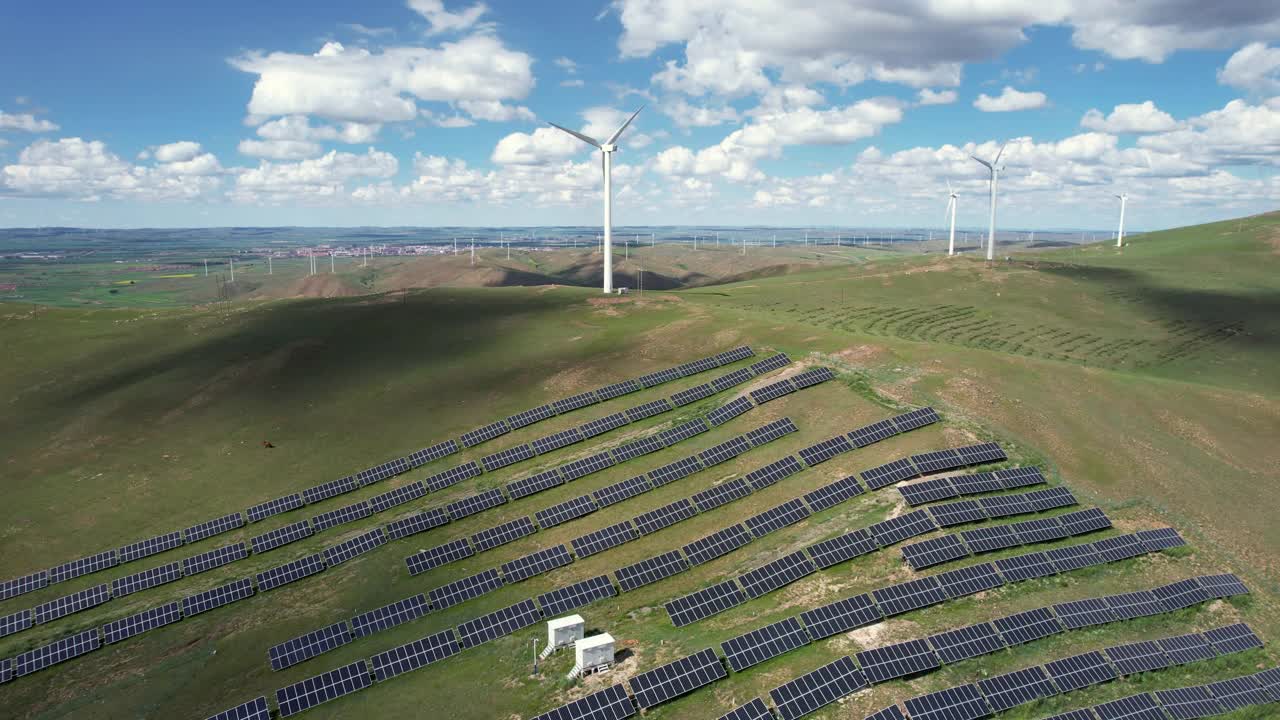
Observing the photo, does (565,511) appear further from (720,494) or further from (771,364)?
(771,364)

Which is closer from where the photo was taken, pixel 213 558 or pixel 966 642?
pixel 966 642

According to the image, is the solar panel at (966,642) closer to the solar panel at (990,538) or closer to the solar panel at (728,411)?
the solar panel at (990,538)

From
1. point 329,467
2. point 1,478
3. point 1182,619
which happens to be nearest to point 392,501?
point 329,467

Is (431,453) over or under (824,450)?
under

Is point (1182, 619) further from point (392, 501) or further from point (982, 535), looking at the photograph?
point (392, 501)

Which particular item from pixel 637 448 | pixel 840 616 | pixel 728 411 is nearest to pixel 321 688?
pixel 840 616

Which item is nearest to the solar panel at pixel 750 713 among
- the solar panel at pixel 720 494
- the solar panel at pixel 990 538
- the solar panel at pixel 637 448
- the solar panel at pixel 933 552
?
the solar panel at pixel 933 552
